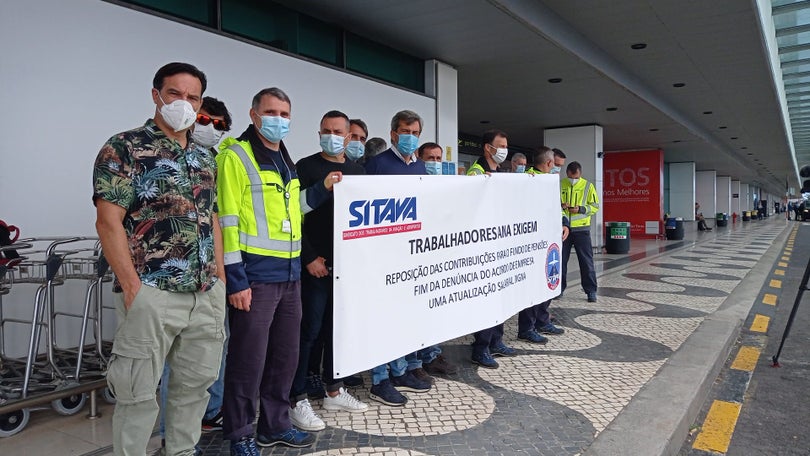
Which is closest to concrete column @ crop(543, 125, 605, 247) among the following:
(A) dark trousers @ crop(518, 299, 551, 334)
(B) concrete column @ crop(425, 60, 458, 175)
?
(B) concrete column @ crop(425, 60, 458, 175)

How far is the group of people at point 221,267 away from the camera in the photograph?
6.93ft

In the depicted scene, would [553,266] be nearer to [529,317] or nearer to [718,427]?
[529,317]

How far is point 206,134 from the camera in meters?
2.98

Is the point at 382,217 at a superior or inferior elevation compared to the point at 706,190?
inferior

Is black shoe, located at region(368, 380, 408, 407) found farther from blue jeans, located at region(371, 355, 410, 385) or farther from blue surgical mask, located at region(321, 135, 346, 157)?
blue surgical mask, located at region(321, 135, 346, 157)

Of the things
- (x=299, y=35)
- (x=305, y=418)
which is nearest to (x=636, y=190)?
(x=299, y=35)

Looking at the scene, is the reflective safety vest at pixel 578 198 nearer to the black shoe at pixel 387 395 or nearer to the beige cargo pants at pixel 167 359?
the black shoe at pixel 387 395

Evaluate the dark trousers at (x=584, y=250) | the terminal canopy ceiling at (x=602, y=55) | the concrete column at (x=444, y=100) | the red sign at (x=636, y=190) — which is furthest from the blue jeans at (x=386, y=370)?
the red sign at (x=636, y=190)

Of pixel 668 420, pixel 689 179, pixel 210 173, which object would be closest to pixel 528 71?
pixel 668 420

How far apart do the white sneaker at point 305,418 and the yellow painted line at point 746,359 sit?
382 centimetres

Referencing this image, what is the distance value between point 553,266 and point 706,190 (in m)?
36.8

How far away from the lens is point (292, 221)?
2.76m

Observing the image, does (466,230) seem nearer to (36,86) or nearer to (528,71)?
(36,86)

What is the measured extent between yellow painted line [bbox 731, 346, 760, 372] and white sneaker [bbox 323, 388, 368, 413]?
3.50 meters
